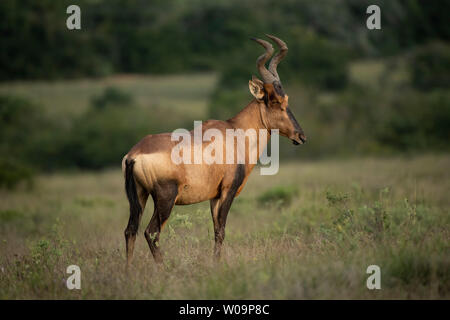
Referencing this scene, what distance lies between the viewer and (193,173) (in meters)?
7.93

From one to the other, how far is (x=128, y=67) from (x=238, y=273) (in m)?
61.3

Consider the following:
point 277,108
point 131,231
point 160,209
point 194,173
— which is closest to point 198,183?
point 194,173

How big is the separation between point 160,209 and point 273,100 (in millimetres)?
2358

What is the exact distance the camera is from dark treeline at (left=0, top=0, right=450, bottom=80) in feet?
188

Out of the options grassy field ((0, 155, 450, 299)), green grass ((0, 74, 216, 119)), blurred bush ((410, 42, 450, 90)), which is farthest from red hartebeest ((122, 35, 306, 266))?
blurred bush ((410, 42, 450, 90))

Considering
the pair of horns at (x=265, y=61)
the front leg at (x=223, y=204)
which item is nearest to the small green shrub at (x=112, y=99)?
the pair of horns at (x=265, y=61)

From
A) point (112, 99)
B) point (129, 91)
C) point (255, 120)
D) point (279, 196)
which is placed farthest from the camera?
point (129, 91)

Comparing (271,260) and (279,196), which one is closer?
(271,260)

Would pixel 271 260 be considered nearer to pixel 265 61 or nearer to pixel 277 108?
A: pixel 277 108

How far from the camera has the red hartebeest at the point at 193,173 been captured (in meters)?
7.69

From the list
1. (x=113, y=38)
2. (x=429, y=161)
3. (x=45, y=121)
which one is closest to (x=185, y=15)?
(x=113, y=38)

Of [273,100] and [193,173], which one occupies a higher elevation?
[273,100]

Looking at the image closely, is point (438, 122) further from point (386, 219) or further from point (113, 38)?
point (113, 38)

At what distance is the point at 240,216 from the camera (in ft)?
47.0
